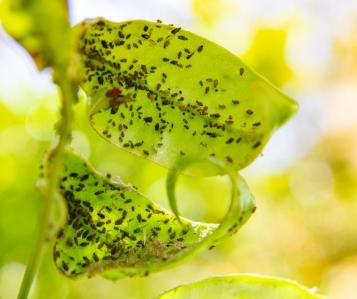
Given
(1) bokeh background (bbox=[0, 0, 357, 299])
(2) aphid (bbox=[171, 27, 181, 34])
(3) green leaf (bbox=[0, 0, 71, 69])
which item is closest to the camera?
(3) green leaf (bbox=[0, 0, 71, 69])

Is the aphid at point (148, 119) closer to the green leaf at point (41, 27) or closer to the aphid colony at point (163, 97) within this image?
the aphid colony at point (163, 97)

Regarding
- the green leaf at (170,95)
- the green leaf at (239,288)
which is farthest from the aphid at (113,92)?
the green leaf at (239,288)

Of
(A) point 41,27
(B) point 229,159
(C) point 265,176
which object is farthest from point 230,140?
(C) point 265,176

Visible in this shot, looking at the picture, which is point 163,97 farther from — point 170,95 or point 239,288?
point 239,288

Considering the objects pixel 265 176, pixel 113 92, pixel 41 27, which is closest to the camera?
pixel 41 27

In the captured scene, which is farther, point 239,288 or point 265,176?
point 265,176

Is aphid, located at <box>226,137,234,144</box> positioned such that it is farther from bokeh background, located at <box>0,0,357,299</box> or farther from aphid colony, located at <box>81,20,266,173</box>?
bokeh background, located at <box>0,0,357,299</box>

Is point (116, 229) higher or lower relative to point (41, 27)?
lower

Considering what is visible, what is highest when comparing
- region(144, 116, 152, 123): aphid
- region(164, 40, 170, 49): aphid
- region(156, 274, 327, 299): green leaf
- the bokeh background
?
region(164, 40, 170, 49): aphid

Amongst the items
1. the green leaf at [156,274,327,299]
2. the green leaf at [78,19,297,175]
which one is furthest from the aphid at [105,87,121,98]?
the green leaf at [156,274,327,299]
